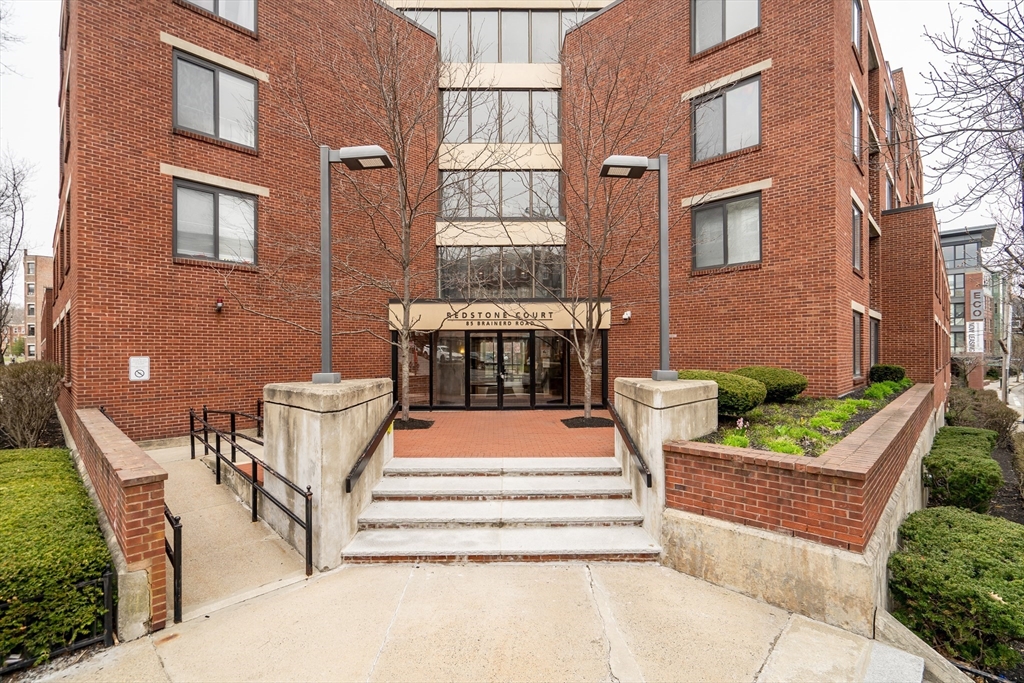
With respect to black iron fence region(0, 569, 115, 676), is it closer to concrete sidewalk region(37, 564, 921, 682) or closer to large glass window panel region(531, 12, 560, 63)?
concrete sidewalk region(37, 564, 921, 682)

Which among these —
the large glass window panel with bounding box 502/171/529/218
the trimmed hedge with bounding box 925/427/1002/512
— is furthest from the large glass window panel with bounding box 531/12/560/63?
the trimmed hedge with bounding box 925/427/1002/512

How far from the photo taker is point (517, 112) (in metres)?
14.5

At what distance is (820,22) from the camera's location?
9344 mm

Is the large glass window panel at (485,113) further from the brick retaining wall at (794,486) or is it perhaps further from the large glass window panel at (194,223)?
the brick retaining wall at (794,486)

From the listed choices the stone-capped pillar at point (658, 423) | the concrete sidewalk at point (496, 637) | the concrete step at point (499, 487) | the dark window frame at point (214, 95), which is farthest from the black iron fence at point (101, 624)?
the dark window frame at point (214, 95)

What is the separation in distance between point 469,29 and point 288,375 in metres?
12.5

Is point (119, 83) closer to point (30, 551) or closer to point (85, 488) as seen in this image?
point (85, 488)

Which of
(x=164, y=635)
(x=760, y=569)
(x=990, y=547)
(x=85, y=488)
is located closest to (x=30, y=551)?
(x=164, y=635)

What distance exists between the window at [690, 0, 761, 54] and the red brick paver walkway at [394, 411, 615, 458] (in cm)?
997

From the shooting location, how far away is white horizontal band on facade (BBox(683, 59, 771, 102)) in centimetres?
1002

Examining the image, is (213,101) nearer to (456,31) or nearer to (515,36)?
(456,31)

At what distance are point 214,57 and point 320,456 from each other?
33.7 ft

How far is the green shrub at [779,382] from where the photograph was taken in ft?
27.2

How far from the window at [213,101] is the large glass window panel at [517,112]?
23.8ft
